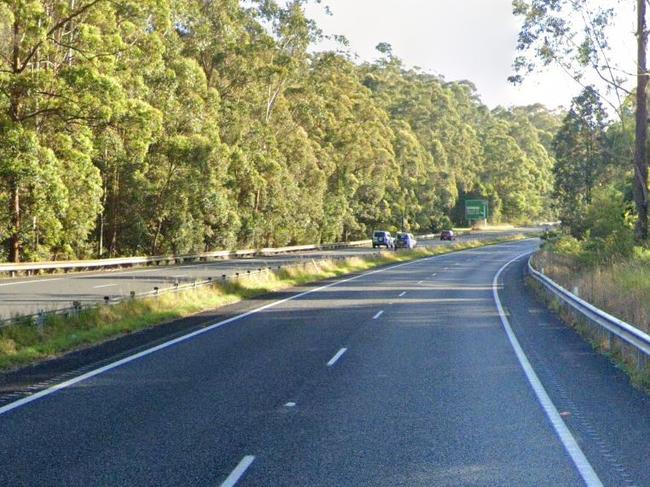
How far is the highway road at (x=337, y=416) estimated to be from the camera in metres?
6.39

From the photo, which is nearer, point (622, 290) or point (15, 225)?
point (622, 290)

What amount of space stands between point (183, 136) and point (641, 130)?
2840cm

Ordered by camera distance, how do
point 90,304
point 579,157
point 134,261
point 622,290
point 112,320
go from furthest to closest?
point 579,157
point 134,261
point 622,290
point 90,304
point 112,320

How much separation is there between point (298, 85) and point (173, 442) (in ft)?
216

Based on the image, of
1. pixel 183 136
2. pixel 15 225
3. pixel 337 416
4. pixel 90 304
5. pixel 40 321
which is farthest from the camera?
pixel 183 136

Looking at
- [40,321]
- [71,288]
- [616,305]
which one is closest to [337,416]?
[40,321]

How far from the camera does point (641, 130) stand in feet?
91.2

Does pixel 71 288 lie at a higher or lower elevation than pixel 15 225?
lower

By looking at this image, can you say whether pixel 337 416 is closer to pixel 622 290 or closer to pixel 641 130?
pixel 622 290

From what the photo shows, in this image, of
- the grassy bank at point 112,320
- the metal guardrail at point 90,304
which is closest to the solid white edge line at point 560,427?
the grassy bank at point 112,320

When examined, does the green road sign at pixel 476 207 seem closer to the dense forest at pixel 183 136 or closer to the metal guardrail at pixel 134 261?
the dense forest at pixel 183 136

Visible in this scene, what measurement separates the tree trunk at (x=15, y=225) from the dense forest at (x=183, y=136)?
3.2 inches

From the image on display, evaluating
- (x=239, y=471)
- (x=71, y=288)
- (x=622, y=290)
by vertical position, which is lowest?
(x=71, y=288)

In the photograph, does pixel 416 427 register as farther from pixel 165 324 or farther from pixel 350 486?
pixel 165 324
